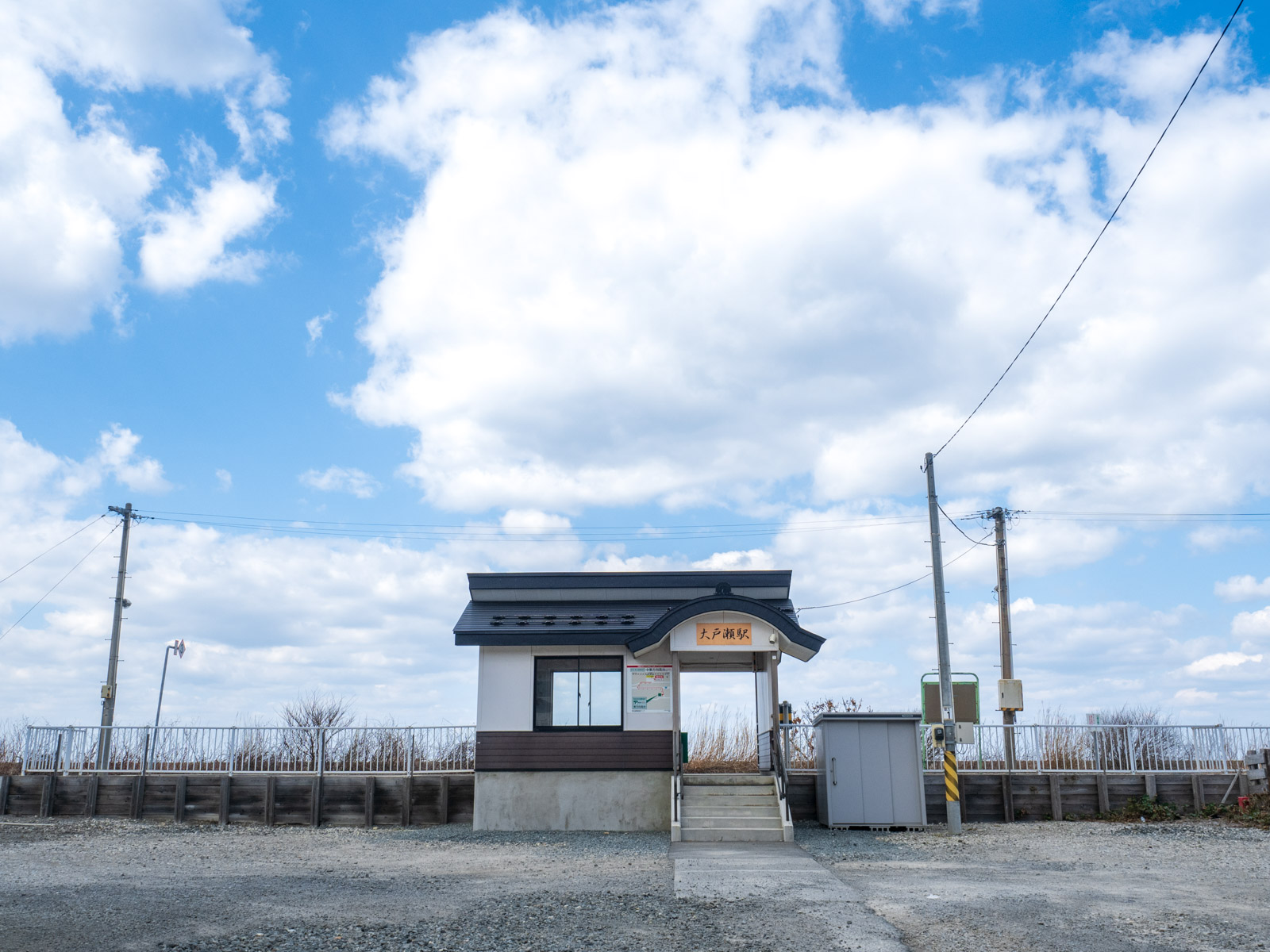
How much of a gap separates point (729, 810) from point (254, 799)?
9.59m

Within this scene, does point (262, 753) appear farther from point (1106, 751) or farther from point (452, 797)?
point (1106, 751)

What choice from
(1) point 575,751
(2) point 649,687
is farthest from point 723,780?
(1) point 575,751

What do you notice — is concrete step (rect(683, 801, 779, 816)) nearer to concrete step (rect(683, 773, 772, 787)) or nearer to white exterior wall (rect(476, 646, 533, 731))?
concrete step (rect(683, 773, 772, 787))

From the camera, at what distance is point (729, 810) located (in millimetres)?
16703

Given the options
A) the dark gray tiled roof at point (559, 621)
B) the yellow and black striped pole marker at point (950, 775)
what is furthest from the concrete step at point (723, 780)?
the yellow and black striped pole marker at point (950, 775)

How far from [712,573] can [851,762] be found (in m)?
4.66

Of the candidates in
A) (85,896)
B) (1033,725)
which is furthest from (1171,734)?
(85,896)

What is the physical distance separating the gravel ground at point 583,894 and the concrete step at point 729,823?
0.59 m

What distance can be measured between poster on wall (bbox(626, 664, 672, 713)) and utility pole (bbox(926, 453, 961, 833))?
4.94 metres

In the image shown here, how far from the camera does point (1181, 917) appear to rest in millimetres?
9367

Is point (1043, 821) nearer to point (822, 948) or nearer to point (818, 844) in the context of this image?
point (818, 844)

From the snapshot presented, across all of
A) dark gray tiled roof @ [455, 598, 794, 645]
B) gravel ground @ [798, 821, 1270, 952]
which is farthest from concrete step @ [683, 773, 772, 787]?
dark gray tiled roof @ [455, 598, 794, 645]

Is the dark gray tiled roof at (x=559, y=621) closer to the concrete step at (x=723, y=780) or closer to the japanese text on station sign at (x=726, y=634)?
the japanese text on station sign at (x=726, y=634)

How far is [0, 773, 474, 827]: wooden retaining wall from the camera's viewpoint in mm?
19516
